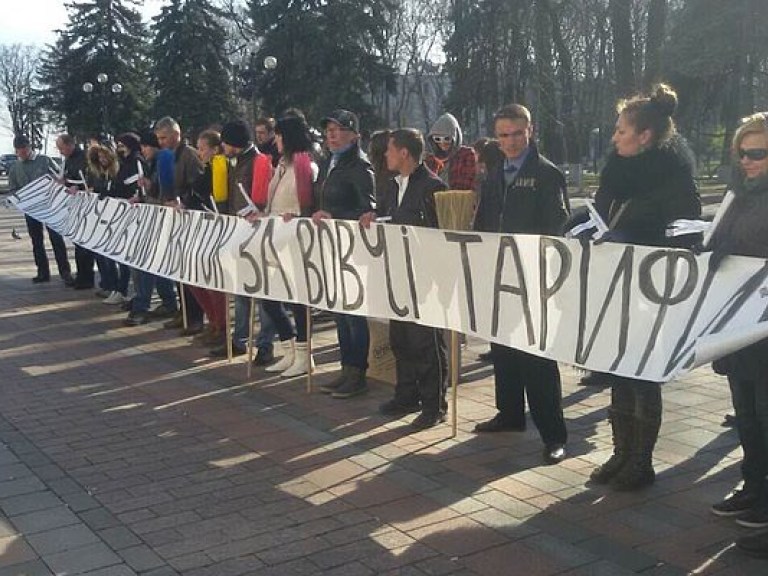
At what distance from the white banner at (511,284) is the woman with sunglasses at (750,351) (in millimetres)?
182

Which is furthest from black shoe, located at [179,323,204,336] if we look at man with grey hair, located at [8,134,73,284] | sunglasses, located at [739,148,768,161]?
sunglasses, located at [739,148,768,161]

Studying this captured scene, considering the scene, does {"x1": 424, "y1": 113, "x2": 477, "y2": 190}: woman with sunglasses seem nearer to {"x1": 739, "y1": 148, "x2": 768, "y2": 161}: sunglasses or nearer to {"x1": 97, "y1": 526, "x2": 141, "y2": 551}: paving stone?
{"x1": 739, "y1": 148, "x2": 768, "y2": 161}: sunglasses

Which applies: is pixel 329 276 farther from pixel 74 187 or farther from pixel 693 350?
pixel 74 187

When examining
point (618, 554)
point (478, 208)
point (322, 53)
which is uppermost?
point (322, 53)

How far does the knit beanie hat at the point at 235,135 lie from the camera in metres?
8.25

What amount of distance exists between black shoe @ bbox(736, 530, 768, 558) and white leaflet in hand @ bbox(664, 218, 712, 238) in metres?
1.45

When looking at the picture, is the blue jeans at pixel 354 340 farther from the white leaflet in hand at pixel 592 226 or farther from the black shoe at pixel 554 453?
the white leaflet in hand at pixel 592 226

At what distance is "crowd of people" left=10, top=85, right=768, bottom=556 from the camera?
Result: 14.5ft

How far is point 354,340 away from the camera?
7.14 m

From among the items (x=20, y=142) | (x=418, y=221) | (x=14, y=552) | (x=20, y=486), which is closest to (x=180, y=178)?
(x=418, y=221)

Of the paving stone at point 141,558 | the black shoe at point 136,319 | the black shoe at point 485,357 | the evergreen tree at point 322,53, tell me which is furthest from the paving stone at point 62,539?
the evergreen tree at point 322,53

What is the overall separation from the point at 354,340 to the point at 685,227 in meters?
3.02

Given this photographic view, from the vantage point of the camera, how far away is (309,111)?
4412 cm

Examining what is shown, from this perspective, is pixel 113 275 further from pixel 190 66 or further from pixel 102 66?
pixel 102 66
